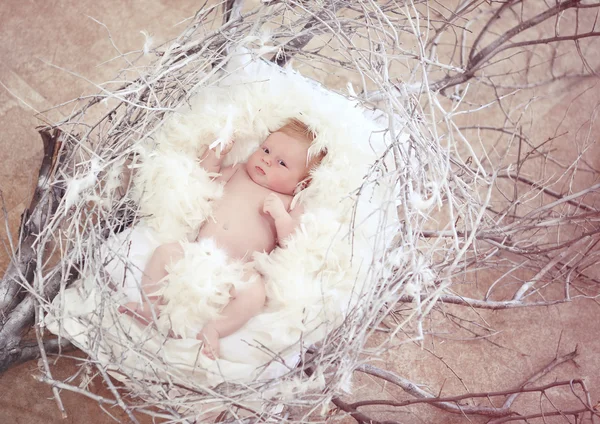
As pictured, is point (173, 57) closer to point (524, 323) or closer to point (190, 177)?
point (190, 177)

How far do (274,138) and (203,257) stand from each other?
0.44m

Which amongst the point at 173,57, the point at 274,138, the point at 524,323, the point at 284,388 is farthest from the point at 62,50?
the point at 524,323

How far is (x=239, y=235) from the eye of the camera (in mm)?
1657

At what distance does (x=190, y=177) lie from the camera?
5.43 ft

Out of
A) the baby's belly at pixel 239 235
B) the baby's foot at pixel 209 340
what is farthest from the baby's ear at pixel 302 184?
the baby's foot at pixel 209 340

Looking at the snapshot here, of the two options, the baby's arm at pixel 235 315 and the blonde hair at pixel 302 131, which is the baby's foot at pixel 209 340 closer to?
the baby's arm at pixel 235 315

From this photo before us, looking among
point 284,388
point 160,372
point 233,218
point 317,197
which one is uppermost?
point 317,197

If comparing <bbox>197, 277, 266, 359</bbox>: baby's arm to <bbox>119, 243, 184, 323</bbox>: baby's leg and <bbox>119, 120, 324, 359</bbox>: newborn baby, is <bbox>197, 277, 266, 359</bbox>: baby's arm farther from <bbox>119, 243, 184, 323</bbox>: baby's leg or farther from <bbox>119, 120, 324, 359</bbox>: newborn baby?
<bbox>119, 243, 184, 323</bbox>: baby's leg

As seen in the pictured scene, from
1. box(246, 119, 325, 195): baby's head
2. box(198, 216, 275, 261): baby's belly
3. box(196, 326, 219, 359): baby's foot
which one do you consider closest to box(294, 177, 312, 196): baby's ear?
box(246, 119, 325, 195): baby's head

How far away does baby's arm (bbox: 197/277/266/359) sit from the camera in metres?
1.48

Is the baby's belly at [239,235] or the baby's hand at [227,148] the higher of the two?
the baby's hand at [227,148]

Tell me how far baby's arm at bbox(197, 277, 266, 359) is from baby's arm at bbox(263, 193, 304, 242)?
0.57 feet

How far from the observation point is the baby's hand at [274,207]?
1.64 metres

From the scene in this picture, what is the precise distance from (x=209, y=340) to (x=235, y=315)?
0.09m
